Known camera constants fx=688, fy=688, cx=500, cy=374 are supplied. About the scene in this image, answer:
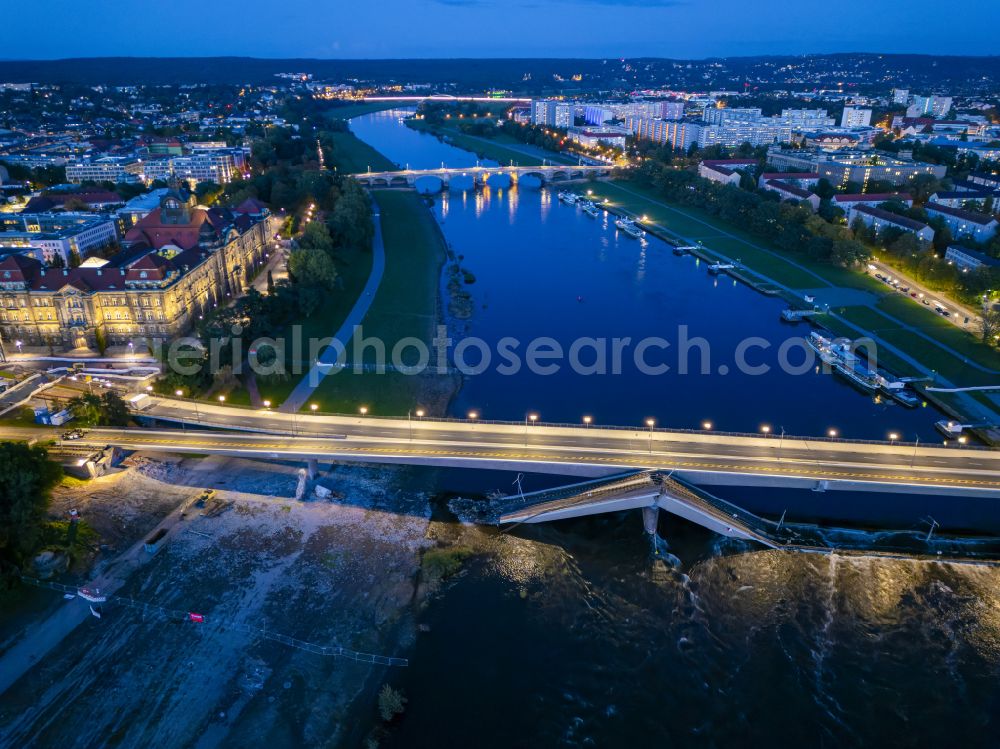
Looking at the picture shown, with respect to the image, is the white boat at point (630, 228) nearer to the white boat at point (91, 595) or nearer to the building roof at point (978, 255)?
the building roof at point (978, 255)

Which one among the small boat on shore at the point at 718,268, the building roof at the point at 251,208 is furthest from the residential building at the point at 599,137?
the building roof at the point at 251,208

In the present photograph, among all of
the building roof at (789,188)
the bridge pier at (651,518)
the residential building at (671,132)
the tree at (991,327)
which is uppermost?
the residential building at (671,132)

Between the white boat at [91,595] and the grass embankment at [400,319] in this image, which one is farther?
the grass embankment at [400,319]

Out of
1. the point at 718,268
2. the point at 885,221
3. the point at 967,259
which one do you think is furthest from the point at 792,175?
the point at 967,259

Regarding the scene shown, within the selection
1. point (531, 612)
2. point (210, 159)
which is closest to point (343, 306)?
point (531, 612)

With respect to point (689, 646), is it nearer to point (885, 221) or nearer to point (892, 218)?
point (892, 218)

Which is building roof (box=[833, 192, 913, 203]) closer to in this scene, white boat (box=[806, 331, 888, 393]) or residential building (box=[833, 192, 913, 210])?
residential building (box=[833, 192, 913, 210])

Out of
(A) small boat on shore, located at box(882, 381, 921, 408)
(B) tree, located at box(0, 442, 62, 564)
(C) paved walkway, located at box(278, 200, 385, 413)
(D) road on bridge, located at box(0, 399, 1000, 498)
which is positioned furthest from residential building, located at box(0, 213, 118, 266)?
(A) small boat on shore, located at box(882, 381, 921, 408)
